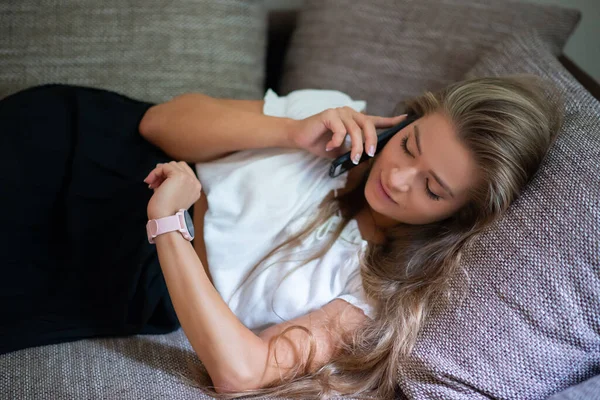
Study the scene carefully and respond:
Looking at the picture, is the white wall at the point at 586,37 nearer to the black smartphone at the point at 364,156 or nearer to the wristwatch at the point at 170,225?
the black smartphone at the point at 364,156

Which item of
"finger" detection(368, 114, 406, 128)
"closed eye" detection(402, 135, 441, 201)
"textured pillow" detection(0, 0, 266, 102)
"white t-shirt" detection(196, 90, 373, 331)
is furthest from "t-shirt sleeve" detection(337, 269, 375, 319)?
"textured pillow" detection(0, 0, 266, 102)

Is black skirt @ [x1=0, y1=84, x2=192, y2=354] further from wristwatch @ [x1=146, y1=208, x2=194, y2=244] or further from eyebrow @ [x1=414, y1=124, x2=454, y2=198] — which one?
eyebrow @ [x1=414, y1=124, x2=454, y2=198]

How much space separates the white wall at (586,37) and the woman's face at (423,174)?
33.7 inches

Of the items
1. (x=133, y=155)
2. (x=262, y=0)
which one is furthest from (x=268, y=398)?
(x=262, y=0)

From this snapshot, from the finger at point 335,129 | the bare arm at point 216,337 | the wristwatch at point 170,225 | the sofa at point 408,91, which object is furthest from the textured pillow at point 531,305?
the wristwatch at point 170,225

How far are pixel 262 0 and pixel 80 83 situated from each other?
1.76 feet

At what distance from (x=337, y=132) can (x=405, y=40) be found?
0.50 meters

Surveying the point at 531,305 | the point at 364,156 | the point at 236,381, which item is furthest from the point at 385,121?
the point at 236,381

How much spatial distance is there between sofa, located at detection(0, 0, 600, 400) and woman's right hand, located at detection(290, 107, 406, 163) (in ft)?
0.85

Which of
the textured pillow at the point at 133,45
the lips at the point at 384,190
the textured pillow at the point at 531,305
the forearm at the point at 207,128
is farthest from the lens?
the textured pillow at the point at 133,45

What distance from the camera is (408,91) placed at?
4.42ft

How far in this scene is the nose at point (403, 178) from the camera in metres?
0.97

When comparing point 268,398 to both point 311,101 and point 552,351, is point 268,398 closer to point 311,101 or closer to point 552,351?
point 552,351

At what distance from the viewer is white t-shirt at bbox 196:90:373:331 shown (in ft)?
3.37
